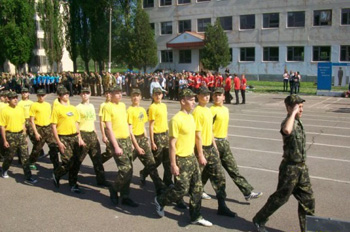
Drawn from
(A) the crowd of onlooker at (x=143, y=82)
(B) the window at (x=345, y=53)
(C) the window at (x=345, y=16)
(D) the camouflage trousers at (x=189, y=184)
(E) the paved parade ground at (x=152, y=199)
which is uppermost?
(C) the window at (x=345, y=16)

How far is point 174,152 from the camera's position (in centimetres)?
540

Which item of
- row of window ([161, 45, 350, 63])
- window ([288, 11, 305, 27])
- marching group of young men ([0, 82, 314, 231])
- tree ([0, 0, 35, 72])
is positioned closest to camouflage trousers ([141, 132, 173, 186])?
marching group of young men ([0, 82, 314, 231])

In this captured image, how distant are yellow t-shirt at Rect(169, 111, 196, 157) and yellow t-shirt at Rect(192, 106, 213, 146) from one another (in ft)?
1.05

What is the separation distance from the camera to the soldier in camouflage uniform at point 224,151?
21.0 ft

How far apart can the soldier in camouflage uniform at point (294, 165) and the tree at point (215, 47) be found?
32157 millimetres

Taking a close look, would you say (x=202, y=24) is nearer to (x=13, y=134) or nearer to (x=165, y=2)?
(x=165, y=2)

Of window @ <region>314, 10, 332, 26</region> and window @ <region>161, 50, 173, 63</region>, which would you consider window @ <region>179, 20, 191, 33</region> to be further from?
window @ <region>314, 10, 332, 26</region>

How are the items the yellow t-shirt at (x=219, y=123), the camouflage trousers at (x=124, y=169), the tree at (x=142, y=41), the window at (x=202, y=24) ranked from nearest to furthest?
the camouflage trousers at (x=124, y=169)
the yellow t-shirt at (x=219, y=123)
the tree at (x=142, y=41)
the window at (x=202, y=24)

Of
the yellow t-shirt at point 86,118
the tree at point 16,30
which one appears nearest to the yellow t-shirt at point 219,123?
the yellow t-shirt at point 86,118

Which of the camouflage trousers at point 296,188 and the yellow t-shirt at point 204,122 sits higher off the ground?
the yellow t-shirt at point 204,122

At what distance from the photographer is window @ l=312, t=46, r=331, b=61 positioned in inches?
1516

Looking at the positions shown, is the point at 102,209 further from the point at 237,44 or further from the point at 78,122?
the point at 237,44

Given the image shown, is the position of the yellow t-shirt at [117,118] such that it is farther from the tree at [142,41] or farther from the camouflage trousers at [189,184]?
the tree at [142,41]

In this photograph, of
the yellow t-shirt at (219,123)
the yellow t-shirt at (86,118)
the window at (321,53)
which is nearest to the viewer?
the yellow t-shirt at (219,123)
